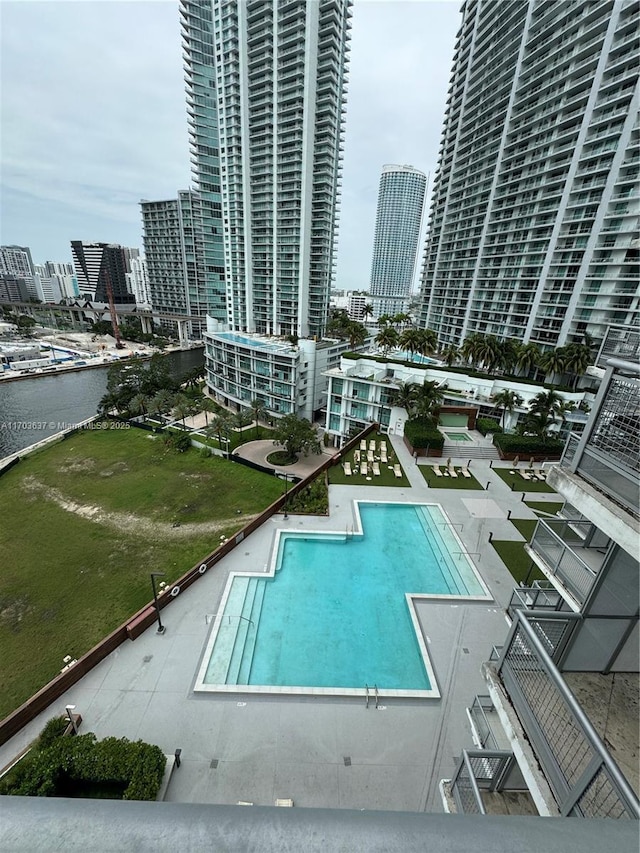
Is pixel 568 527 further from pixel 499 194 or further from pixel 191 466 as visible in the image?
pixel 499 194

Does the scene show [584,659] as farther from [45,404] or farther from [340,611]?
[45,404]

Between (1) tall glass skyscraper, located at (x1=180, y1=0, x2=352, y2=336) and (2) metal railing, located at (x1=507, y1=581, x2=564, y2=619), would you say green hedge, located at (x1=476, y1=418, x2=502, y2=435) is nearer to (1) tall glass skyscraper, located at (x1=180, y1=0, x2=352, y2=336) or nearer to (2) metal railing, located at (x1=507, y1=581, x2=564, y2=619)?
(2) metal railing, located at (x1=507, y1=581, x2=564, y2=619)

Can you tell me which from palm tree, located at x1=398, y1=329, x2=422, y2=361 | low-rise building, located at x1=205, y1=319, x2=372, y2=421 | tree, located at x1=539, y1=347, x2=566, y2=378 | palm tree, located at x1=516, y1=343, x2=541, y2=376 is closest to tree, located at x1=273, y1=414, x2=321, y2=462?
low-rise building, located at x1=205, y1=319, x2=372, y2=421

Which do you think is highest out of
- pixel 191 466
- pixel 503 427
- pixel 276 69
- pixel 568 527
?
pixel 276 69

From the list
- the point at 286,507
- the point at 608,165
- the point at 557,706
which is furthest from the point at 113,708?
the point at 608,165

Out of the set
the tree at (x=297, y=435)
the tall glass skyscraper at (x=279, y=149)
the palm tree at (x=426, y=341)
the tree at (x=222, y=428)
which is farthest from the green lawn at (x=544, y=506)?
the tall glass skyscraper at (x=279, y=149)

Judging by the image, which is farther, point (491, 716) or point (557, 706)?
point (491, 716)

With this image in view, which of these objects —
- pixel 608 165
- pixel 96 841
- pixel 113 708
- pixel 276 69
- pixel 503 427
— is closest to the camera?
pixel 96 841
